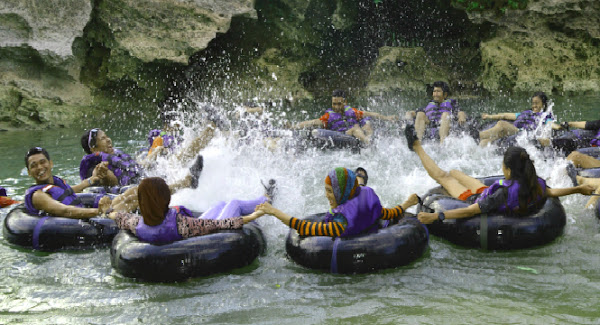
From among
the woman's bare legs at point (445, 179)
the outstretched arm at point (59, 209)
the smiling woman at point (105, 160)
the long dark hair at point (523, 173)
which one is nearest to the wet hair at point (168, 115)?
the smiling woman at point (105, 160)

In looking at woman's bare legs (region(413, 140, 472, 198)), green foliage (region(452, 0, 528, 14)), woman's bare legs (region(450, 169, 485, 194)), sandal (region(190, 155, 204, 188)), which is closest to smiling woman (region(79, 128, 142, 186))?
sandal (region(190, 155, 204, 188))

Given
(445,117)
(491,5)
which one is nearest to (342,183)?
(445,117)

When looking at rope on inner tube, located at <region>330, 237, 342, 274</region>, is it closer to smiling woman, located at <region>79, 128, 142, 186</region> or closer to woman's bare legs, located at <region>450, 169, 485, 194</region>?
woman's bare legs, located at <region>450, 169, 485, 194</region>

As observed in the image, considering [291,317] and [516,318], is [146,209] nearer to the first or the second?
[291,317]

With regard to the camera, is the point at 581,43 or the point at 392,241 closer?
the point at 392,241

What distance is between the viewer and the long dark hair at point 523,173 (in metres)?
4.90

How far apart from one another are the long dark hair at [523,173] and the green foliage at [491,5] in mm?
11720

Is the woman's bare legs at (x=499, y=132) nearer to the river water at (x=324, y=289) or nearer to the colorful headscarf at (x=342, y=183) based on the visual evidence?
the river water at (x=324, y=289)

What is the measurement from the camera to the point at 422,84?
16.9m

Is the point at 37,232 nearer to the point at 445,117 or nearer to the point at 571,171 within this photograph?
the point at 571,171

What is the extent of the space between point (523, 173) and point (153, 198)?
11.6 ft

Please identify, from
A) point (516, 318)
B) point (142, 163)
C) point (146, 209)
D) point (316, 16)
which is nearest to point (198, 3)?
point (316, 16)

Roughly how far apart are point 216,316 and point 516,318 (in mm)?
2343

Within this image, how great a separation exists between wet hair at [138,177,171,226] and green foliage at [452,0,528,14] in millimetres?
13617
